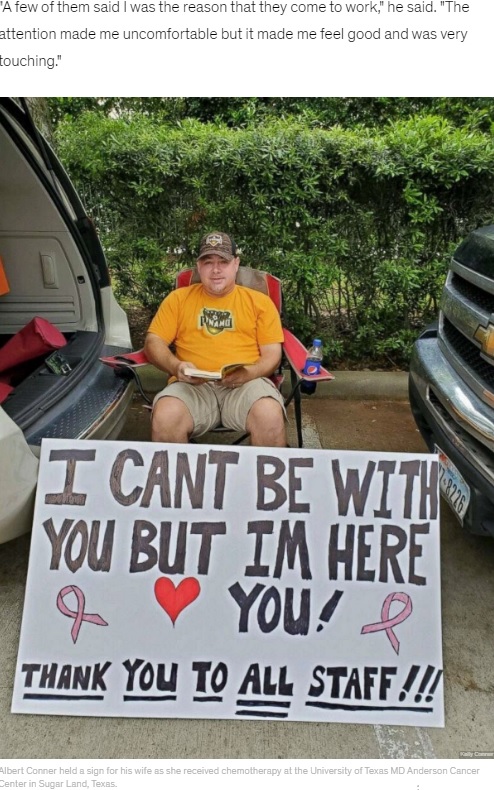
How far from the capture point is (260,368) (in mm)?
2617

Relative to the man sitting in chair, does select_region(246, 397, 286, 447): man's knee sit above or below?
below

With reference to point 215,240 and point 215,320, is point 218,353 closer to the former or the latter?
point 215,320

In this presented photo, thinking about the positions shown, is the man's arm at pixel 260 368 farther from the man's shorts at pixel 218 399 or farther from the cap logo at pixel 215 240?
the cap logo at pixel 215 240

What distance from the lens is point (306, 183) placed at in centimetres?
371

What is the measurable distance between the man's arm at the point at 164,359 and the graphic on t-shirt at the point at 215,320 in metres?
0.21

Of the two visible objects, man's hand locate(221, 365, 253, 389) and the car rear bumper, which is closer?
the car rear bumper

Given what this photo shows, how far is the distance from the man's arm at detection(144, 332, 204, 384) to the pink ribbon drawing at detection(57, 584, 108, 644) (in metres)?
1.09

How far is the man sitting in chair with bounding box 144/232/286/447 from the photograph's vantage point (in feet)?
8.05

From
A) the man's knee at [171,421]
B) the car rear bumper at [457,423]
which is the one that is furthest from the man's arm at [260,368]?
the car rear bumper at [457,423]

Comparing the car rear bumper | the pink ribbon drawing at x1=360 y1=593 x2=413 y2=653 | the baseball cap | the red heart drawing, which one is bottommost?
the pink ribbon drawing at x1=360 y1=593 x2=413 y2=653

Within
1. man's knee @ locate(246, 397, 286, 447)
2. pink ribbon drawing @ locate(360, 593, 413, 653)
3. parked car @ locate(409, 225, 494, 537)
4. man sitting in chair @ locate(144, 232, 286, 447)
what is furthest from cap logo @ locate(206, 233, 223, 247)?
pink ribbon drawing @ locate(360, 593, 413, 653)

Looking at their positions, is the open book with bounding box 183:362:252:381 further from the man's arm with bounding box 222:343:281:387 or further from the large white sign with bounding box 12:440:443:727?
the large white sign with bounding box 12:440:443:727

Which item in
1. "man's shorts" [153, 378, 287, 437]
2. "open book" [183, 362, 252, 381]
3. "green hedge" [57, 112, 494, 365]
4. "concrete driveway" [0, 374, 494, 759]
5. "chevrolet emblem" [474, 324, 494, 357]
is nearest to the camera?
"concrete driveway" [0, 374, 494, 759]

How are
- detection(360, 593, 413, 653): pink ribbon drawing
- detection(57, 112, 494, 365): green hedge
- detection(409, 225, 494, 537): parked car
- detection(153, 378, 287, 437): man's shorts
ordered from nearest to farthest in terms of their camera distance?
1. detection(360, 593, 413, 653): pink ribbon drawing
2. detection(409, 225, 494, 537): parked car
3. detection(153, 378, 287, 437): man's shorts
4. detection(57, 112, 494, 365): green hedge
